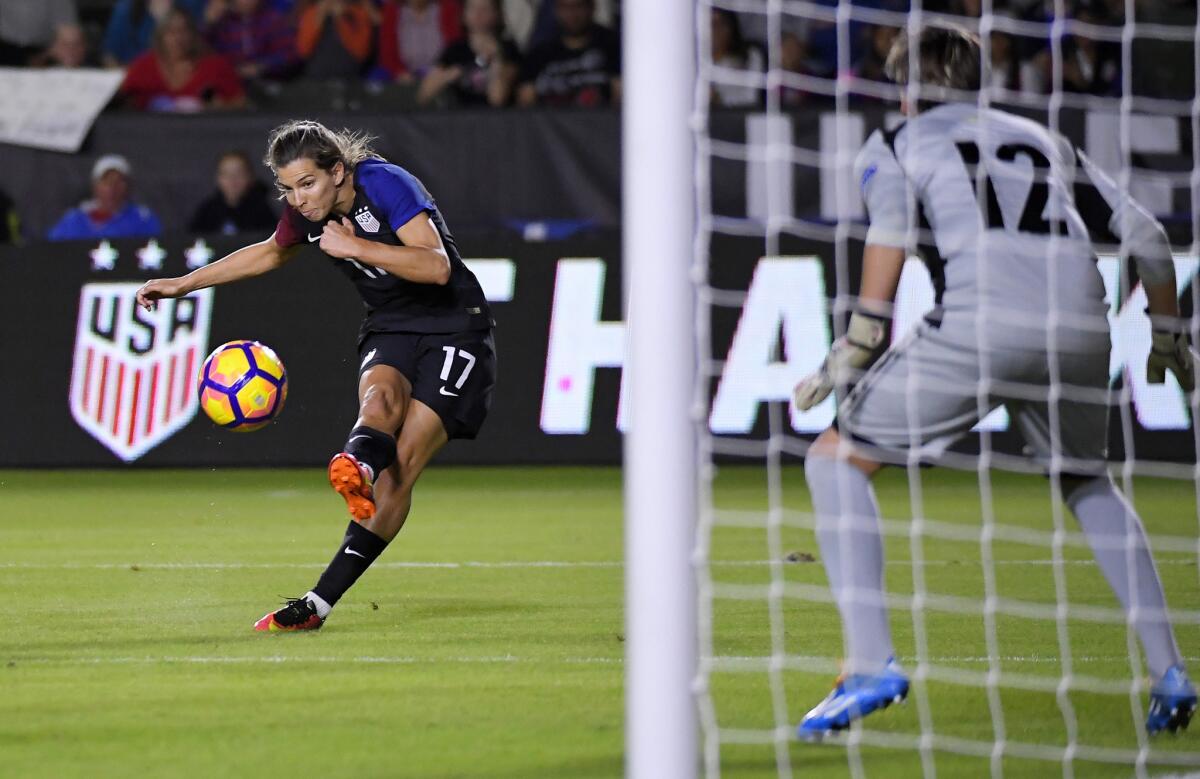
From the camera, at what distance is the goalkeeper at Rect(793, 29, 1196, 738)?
466cm

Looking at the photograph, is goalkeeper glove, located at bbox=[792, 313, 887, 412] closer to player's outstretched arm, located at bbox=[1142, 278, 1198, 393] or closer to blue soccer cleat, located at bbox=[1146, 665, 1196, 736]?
player's outstretched arm, located at bbox=[1142, 278, 1198, 393]

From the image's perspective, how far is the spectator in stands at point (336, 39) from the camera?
15.5 meters

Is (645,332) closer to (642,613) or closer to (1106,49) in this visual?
(642,613)

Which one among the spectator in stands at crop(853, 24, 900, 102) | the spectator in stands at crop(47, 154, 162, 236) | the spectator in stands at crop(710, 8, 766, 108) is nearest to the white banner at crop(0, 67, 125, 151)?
the spectator in stands at crop(47, 154, 162, 236)

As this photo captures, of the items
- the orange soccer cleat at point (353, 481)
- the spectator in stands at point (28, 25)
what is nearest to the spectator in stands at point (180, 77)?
the spectator in stands at point (28, 25)

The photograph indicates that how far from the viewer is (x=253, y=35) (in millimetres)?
15734

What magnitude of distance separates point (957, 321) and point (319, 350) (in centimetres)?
845

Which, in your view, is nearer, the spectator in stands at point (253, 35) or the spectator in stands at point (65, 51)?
the spectator in stands at point (65, 51)

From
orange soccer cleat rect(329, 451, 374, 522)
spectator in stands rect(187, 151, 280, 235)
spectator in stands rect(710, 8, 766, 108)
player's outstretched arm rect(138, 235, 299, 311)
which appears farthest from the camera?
spectator in stands rect(710, 8, 766, 108)

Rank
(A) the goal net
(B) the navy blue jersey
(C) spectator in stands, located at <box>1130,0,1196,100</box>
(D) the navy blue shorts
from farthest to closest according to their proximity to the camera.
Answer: (C) spectator in stands, located at <box>1130,0,1196,100</box>
(D) the navy blue shorts
(B) the navy blue jersey
(A) the goal net

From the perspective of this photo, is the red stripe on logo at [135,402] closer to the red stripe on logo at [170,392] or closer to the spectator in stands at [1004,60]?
the red stripe on logo at [170,392]

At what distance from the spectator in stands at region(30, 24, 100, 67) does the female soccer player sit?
343 inches

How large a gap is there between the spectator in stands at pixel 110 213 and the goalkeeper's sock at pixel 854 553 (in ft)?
32.0

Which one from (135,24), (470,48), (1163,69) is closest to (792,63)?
(470,48)
